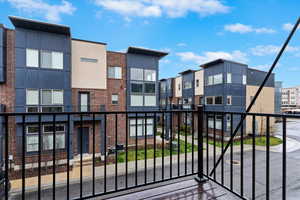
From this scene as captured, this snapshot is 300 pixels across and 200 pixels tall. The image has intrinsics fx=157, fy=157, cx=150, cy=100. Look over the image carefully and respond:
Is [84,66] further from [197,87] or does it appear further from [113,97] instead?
[197,87]

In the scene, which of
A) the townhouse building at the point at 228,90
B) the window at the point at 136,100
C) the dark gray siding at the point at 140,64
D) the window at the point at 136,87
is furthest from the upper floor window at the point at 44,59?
the townhouse building at the point at 228,90

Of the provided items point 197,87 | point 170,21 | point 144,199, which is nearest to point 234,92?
point 197,87

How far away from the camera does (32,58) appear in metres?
7.05

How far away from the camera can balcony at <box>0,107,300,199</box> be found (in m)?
1.32

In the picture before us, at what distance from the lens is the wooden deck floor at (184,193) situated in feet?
4.97

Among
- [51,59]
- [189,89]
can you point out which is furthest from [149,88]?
[189,89]

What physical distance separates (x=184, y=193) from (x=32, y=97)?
310 inches

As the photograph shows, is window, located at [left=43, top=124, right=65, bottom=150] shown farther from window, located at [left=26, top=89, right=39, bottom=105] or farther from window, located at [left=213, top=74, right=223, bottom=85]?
window, located at [left=213, top=74, right=223, bottom=85]

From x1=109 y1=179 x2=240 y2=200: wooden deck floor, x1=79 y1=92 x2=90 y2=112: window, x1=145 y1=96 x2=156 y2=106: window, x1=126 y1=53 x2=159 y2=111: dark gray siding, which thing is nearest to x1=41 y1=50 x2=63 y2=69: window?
Answer: x1=79 y1=92 x2=90 y2=112: window

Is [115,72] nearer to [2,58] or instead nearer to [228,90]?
[2,58]

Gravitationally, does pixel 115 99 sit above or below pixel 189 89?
below

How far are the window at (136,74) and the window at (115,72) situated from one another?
73cm

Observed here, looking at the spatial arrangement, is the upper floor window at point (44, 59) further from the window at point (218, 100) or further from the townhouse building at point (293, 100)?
the window at point (218, 100)

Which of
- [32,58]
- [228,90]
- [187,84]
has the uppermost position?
[32,58]
